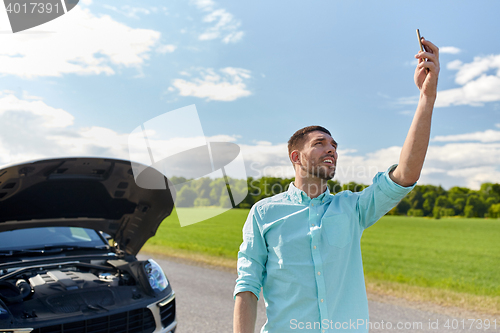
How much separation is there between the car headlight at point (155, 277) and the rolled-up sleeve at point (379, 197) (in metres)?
Result: 2.52

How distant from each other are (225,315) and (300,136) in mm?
3911

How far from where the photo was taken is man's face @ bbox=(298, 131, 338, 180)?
1.94m

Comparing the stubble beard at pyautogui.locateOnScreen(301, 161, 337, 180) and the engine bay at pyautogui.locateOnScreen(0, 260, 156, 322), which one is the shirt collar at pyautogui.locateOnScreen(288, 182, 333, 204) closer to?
the stubble beard at pyautogui.locateOnScreen(301, 161, 337, 180)

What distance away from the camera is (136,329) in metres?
3.35

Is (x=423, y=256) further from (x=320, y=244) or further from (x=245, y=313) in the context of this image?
(x=245, y=313)

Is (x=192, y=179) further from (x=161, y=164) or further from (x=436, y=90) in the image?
(x=436, y=90)

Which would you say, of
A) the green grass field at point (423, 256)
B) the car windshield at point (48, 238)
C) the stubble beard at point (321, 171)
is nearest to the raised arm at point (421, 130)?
the stubble beard at point (321, 171)

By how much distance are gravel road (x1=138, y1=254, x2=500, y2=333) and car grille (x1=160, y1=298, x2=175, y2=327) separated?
0.96m

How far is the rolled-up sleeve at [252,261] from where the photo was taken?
71.0 inches

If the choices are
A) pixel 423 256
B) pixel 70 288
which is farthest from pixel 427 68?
pixel 423 256

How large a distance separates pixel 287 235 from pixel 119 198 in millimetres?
2963

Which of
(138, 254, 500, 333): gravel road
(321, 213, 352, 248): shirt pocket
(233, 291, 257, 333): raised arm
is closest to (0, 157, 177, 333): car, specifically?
(138, 254, 500, 333): gravel road

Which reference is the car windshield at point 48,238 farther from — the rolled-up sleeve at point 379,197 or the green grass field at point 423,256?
the green grass field at point 423,256

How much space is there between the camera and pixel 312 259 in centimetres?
177
